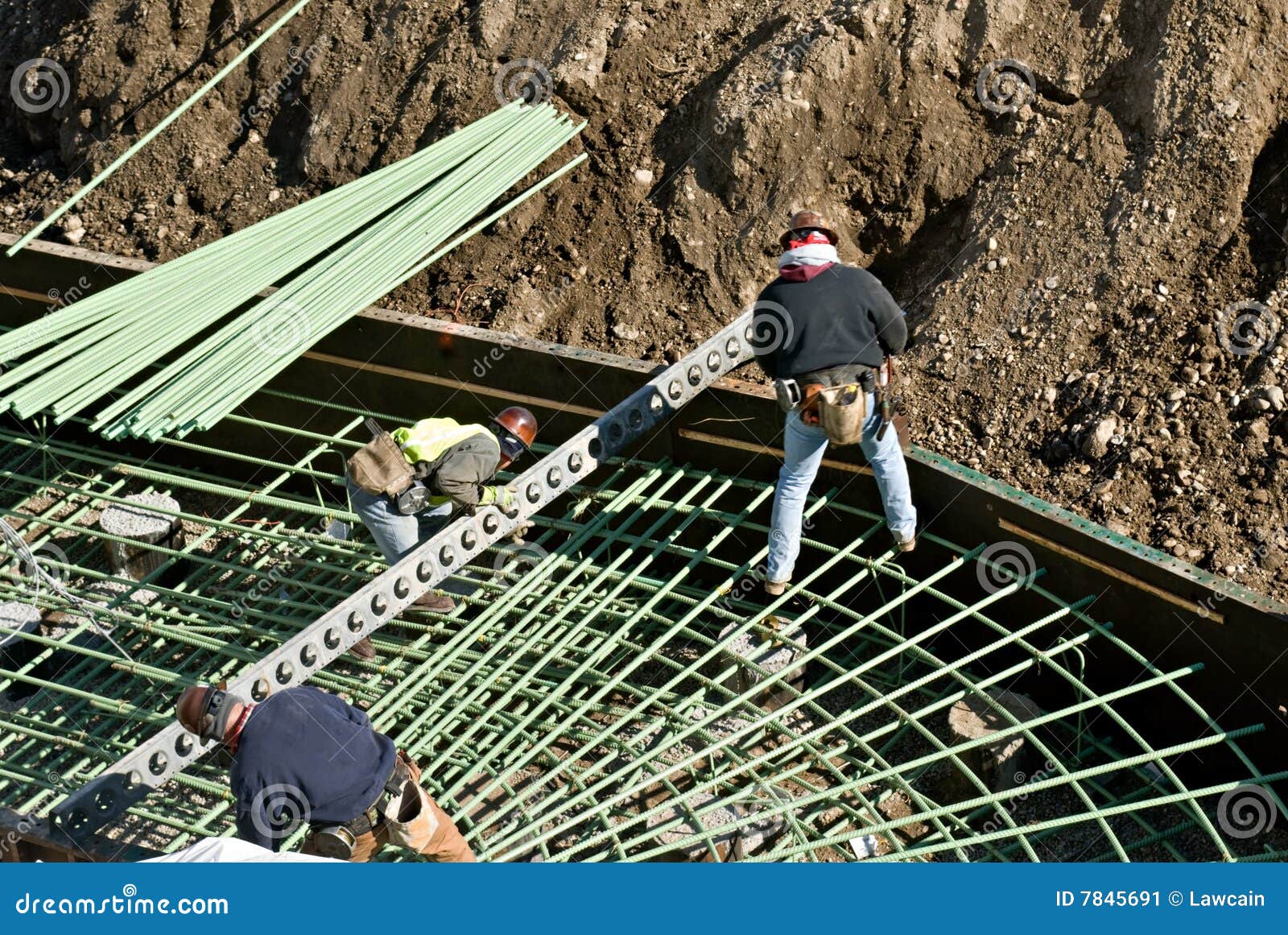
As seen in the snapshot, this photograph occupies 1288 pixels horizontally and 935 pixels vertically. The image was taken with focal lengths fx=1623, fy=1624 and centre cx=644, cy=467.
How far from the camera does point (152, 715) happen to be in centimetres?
762

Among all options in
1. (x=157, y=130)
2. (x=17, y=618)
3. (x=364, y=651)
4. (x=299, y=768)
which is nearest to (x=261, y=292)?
(x=157, y=130)

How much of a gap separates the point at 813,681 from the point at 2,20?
29.8ft

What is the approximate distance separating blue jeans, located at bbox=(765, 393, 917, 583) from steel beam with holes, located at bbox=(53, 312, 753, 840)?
97cm

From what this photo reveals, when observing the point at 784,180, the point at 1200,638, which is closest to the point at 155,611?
the point at 784,180

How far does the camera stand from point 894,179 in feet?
30.5

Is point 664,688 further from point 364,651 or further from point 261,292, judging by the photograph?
point 261,292

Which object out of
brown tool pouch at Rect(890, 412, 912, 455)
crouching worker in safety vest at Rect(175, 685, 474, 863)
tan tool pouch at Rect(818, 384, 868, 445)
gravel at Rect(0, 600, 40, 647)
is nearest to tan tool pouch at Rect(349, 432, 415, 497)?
crouching worker in safety vest at Rect(175, 685, 474, 863)

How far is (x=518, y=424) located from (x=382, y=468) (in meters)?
0.72

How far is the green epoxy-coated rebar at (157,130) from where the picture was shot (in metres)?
10.2

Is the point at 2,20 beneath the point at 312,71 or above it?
above

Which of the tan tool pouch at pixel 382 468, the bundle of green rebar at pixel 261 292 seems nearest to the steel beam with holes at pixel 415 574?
the tan tool pouch at pixel 382 468

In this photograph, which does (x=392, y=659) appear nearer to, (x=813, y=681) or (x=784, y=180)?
(x=813, y=681)

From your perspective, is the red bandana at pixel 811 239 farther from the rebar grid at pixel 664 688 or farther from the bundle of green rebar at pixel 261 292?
the bundle of green rebar at pixel 261 292

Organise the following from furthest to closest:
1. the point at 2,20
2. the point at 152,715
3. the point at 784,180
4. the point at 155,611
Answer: the point at 2,20 → the point at 784,180 → the point at 155,611 → the point at 152,715
